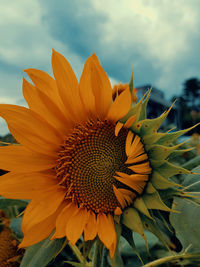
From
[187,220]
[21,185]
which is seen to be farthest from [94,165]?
[187,220]

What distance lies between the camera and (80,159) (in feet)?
3.55

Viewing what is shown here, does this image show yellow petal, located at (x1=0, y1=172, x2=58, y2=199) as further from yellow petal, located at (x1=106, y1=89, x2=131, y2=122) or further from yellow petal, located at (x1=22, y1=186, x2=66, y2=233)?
yellow petal, located at (x1=106, y1=89, x2=131, y2=122)

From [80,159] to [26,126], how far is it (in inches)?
10.0

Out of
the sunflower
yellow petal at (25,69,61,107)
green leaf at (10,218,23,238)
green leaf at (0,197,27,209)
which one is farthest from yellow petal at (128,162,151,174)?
green leaf at (10,218,23,238)

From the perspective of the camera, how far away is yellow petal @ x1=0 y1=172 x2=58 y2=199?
0.94m

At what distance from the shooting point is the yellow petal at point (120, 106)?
37.1 inches

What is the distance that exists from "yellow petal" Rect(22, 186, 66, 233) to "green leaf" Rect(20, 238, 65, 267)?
133 mm

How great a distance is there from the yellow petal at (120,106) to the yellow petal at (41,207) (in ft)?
1.15

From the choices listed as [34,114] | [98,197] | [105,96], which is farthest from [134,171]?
[34,114]

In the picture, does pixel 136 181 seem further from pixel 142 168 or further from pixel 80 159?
pixel 80 159

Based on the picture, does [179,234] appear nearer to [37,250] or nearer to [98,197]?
[98,197]

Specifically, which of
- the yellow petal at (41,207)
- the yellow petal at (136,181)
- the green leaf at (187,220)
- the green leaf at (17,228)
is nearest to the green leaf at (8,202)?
the green leaf at (17,228)

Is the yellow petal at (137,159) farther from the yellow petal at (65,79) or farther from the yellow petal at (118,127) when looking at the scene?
the yellow petal at (65,79)

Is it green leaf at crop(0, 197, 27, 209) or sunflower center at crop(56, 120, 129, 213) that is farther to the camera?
green leaf at crop(0, 197, 27, 209)
